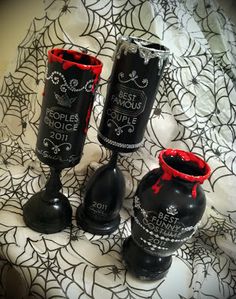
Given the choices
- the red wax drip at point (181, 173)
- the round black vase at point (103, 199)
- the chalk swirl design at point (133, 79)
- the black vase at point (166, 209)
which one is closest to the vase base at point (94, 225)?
the round black vase at point (103, 199)

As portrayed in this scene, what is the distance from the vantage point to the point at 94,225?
2.35 feet

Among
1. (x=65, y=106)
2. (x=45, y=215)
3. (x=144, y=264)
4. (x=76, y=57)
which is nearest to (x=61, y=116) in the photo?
(x=65, y=106)

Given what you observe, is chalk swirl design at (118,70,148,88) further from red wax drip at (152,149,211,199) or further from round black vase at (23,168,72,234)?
round black vase at (23,168,72,234)

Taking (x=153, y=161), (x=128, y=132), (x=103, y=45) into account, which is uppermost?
(x=103, y=45)

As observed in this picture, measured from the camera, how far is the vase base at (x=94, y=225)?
0.72 metres

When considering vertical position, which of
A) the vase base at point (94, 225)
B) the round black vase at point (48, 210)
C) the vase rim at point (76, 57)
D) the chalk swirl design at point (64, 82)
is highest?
the vase rim at point (76, 57)

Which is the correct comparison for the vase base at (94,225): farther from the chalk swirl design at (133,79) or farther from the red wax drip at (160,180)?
the chalk swirl design at (133,79)

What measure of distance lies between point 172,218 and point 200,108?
13.9 inches

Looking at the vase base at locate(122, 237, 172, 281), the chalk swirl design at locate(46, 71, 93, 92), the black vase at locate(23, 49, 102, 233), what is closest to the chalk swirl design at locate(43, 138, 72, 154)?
the black vase at locate(23, 49, 102, 233)

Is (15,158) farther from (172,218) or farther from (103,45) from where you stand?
(172,218)

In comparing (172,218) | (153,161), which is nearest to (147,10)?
(153,161)

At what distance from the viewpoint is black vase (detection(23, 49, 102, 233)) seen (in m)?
0.54

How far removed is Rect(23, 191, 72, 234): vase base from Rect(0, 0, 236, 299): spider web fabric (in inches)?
0.7

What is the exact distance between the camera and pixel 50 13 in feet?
2.70
